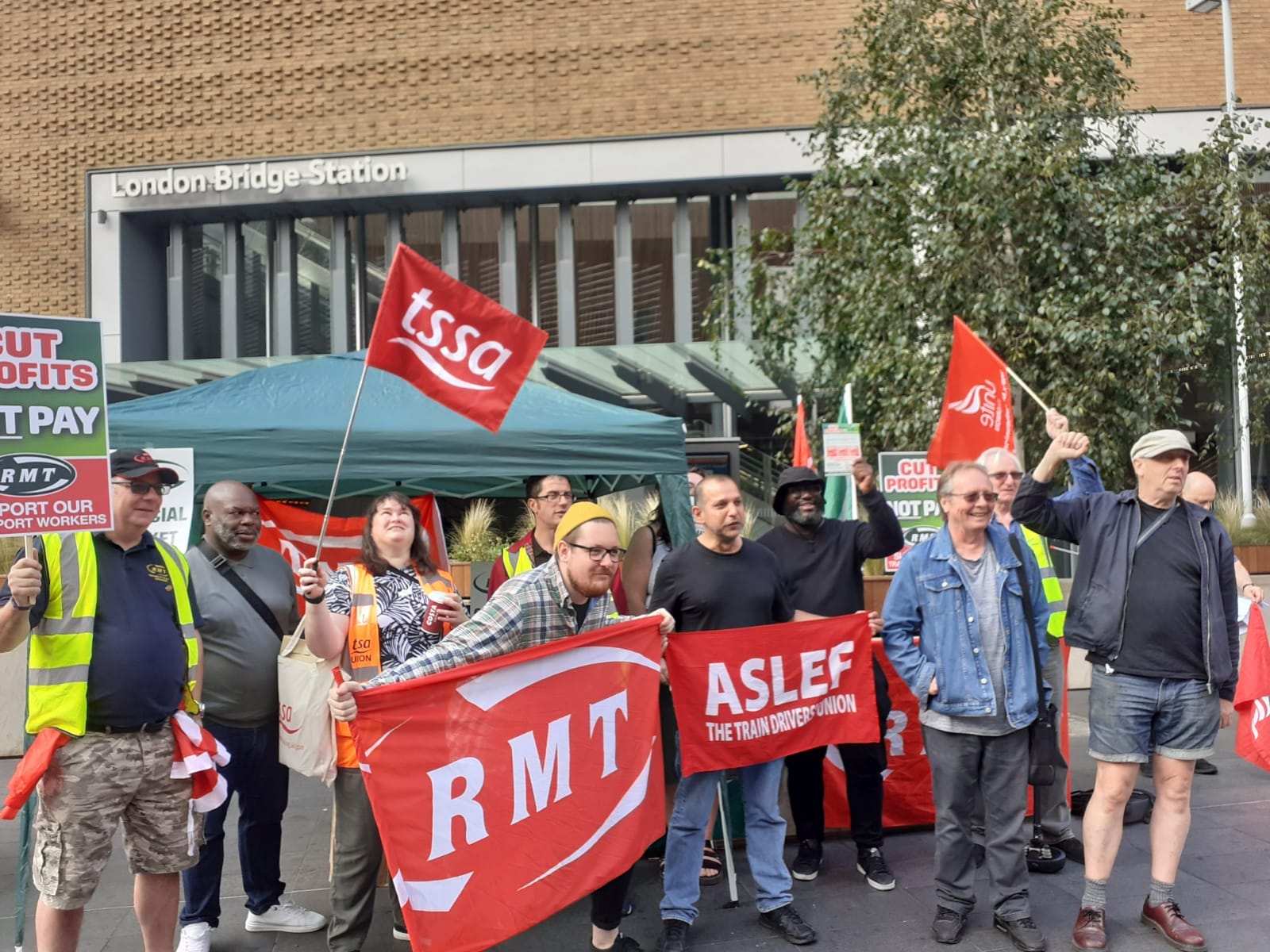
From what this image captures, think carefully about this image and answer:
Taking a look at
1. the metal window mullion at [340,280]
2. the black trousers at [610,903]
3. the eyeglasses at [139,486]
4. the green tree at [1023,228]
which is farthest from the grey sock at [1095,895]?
the metal window mullion at [340,280]

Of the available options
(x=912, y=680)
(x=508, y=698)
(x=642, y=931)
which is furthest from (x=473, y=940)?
(x=912, y=680)

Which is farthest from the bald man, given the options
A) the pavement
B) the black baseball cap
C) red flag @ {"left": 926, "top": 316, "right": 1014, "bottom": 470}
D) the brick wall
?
the brick wall

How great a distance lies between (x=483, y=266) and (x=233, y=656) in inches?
648

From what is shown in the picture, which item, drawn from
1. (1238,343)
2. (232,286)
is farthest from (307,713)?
(232,286)

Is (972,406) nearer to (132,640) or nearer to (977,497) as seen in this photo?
(977,497)

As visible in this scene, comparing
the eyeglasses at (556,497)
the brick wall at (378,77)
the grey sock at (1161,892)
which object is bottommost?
the grey sock at (1161,892)

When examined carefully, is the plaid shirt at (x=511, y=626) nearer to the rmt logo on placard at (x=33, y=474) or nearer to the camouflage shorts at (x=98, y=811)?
the camouflage shorts at (x=98, y=811)

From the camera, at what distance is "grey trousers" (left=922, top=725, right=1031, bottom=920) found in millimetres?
4625

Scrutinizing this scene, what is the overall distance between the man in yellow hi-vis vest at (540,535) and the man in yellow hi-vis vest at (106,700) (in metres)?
1.85

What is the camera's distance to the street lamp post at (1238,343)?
12.0 meters

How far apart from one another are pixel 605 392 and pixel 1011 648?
50.8ft

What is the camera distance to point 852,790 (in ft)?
18.2

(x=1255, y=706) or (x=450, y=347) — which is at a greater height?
(x=450, y=347)

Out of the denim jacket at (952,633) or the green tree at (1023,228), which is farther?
the green tree at (1023,228)
